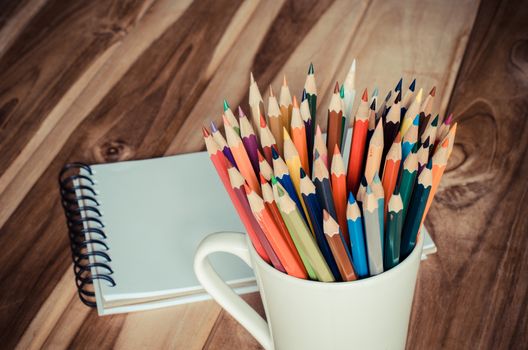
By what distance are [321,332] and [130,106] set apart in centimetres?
47

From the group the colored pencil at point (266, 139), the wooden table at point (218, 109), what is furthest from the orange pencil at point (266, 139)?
the wooden table at point (218, 109)

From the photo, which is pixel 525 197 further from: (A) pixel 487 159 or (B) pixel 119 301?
(B) pixel 119 301

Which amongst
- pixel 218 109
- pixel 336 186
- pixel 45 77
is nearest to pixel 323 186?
pixel 336 186

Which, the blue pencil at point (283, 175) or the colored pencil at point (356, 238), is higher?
the blue pencil at point (283, 175)

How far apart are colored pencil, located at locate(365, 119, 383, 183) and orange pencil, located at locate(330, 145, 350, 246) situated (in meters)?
0.02

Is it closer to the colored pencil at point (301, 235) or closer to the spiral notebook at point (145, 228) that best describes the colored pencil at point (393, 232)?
the colored pencil at point (301, 235)

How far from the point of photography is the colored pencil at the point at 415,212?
1.26 ft

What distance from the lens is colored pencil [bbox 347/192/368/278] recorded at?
37 centimetres

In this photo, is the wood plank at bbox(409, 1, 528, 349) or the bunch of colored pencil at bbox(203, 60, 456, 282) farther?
the wood plank at bbox(409, 1, 528, 349)

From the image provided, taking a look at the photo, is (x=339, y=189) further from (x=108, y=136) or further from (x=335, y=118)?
(x=108, y=136)

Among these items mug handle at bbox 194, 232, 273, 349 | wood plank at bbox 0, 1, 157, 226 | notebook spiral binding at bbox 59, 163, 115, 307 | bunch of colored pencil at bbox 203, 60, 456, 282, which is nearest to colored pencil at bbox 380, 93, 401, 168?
bunch of colored pencil at bbox 203, 60, 456, 282

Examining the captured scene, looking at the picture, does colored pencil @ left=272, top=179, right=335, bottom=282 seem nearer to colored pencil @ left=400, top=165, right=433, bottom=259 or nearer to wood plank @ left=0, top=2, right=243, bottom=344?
colored pencil @ left=400, top=165, right=433, bottom=259

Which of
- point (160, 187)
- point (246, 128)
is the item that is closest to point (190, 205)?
point (160, 187)

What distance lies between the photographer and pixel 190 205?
0.67 metres
